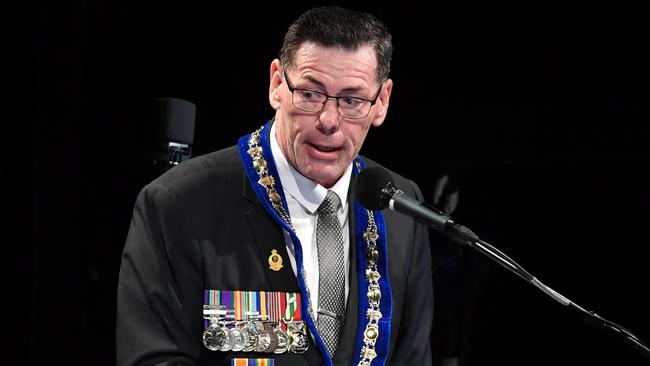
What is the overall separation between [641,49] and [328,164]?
1592 millimetres

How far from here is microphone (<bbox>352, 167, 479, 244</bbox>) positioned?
160 centimetres

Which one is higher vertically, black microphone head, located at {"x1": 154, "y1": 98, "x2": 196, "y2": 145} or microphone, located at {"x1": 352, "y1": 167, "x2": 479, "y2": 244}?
black microphone head, located at {"x1": 154, "y1": 98, "x2": 196, "y2": 145}

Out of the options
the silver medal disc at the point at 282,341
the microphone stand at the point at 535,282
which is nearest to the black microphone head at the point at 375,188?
the microphone stand at the point at 535,282

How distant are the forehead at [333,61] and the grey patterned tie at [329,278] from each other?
1.12ft

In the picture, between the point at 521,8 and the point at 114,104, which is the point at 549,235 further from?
the point at 114,104

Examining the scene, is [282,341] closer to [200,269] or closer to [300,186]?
[200,269]

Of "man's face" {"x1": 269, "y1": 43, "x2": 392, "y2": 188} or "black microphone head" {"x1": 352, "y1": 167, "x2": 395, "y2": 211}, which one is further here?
"man's face" {"x1": 269, "y1": 43, "x2": 392, "y2": 188}

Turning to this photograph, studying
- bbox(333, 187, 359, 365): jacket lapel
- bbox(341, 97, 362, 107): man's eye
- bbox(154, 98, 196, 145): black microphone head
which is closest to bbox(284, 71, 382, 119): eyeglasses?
bbox(341, 97, 362, 107): man's eye

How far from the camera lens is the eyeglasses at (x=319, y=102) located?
6.70ft

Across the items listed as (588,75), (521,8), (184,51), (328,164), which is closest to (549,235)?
(588,75)

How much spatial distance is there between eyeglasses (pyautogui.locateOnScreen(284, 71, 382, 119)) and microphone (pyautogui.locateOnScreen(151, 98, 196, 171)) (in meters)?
0.83

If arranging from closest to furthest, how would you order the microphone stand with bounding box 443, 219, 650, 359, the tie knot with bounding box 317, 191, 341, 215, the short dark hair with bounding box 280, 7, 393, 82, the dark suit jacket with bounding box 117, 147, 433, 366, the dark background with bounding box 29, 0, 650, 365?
the microphone stand with bounding box 443, 219, 650, 359
the dark suit jacket with bounding box 117, 147, 433, 366
the short dark hair with bounding box 280, 7, 393, 82
the tie knot with bounding box 317, 191, 341, 215
the dark background with bounding box 29, 0, 650, 365

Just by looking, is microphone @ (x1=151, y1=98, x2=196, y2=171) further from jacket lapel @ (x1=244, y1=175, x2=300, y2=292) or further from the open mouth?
A: the open mouth

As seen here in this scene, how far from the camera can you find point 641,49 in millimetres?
3076
